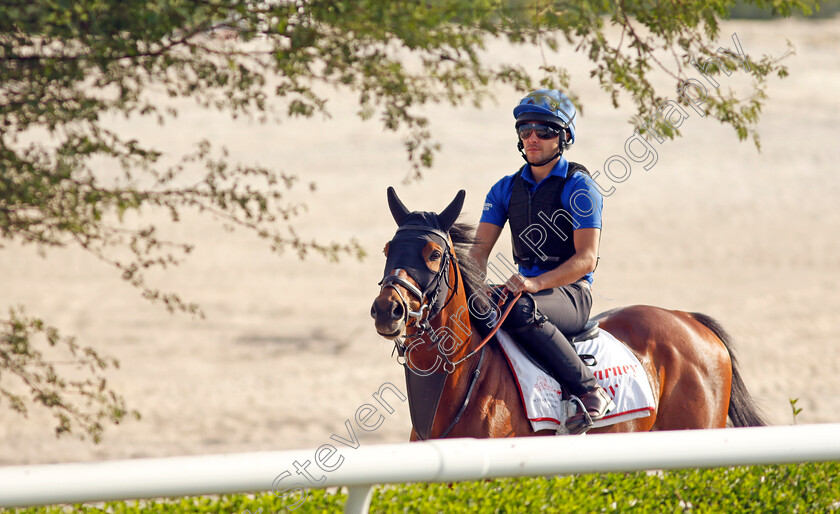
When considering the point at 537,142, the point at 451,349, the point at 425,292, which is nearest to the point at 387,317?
the point at 425,292

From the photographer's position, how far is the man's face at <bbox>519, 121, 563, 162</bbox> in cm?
386

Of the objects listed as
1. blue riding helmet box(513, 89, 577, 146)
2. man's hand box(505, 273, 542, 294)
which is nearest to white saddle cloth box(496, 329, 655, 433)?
man's hand box(505, 273, 542, 294)

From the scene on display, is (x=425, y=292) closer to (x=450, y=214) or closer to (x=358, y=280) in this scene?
(x=450, y=214)

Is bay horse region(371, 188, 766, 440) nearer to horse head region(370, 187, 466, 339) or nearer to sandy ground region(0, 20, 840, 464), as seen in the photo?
horse head region(370, 187, 466, 339)

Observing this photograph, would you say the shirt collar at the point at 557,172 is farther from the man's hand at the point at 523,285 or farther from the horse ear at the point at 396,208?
the horse ear at the point at 396,208

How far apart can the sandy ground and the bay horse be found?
13.0 ft

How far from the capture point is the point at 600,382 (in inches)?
159

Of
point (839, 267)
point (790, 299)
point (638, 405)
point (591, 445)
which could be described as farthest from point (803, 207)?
point (591, 445)

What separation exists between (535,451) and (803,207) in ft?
74.3

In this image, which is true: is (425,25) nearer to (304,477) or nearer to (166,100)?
(304,477)

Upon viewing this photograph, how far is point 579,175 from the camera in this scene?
3891mm

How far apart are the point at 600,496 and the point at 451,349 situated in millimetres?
1004

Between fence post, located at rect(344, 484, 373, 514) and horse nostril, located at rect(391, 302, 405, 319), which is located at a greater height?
horse nostril, located at rect(391, 302, 405, 319)

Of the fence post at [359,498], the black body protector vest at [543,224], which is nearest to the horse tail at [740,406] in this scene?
the black body protector vest at [543,224]
